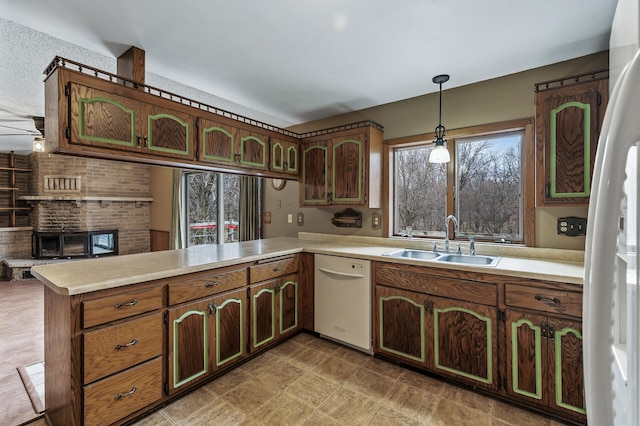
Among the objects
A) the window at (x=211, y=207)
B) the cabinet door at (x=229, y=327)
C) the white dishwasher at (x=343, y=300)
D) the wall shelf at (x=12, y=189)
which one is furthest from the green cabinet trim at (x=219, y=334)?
the wall shelf at (x=12, y=189)

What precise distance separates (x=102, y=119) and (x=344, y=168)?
6.65ft

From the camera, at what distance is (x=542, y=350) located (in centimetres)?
179

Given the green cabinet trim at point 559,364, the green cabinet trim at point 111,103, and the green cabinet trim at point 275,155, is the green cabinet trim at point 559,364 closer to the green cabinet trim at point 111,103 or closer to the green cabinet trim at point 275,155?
the green cabinet trim at point 275,155

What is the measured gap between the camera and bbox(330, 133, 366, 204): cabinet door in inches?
116

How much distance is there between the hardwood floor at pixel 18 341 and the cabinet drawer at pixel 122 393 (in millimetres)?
648

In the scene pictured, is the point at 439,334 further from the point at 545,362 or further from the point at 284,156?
the point at 284,156

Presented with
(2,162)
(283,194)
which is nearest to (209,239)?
(283,194)

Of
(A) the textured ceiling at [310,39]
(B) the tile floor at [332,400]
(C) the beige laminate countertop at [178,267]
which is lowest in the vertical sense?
(B) the tile floor at [332,400]

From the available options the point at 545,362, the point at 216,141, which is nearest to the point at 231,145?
the point at 216,141

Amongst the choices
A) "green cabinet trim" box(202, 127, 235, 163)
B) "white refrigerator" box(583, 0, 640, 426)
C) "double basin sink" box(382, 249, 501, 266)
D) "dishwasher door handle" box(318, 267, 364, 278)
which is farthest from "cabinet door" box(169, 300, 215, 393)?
"white refrigerator" box(583, 0, 640, 426)

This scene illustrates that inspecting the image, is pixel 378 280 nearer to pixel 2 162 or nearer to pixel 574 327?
pixel 574 327

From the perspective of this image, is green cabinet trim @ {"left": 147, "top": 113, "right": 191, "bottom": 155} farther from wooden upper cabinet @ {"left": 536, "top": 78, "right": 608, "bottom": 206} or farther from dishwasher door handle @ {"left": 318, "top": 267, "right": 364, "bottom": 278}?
wooden upper cabinet @ {"left": 536, "top": 78, "right": 608, "bottom": 206}

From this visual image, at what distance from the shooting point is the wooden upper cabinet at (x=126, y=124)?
174 centimetres

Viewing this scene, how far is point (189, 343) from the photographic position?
1.96m
